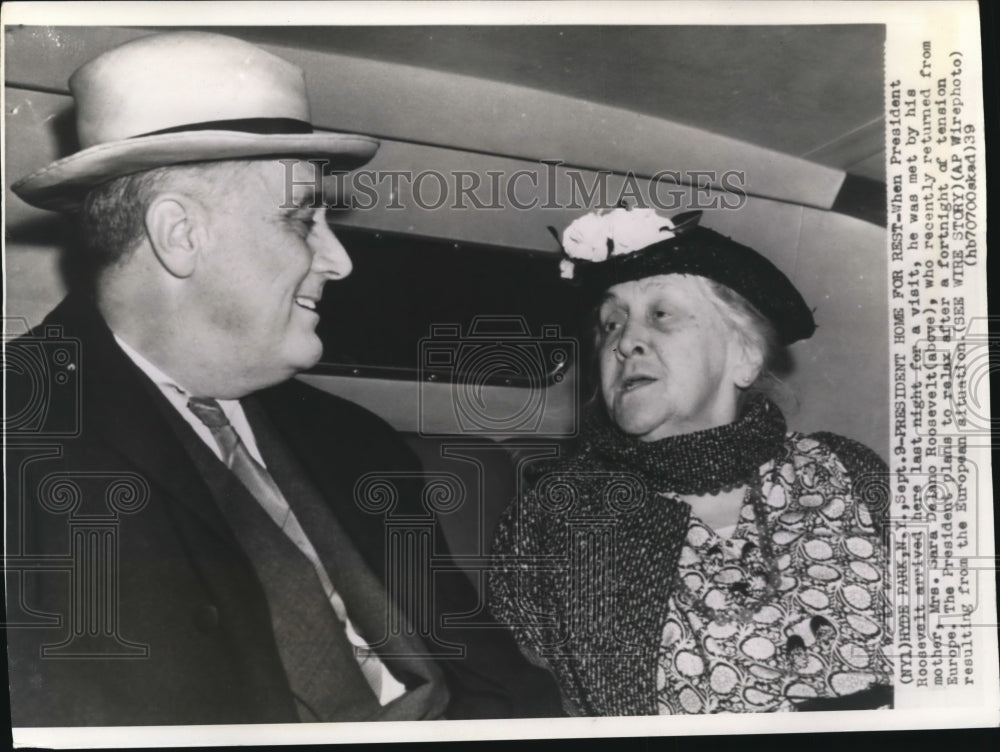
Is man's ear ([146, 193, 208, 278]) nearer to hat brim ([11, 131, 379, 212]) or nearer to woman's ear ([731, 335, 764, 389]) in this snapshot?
hat brim ([11, 131, 379, 212])

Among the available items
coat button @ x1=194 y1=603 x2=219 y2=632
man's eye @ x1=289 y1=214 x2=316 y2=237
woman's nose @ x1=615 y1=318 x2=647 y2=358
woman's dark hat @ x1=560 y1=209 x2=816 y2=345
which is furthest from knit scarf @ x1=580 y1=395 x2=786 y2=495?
coat button @ x1=194 y1=603 x2=219 y2=632

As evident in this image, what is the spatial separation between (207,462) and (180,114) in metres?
0.68

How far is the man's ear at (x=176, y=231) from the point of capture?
6.34ft

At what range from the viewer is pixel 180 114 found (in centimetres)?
194

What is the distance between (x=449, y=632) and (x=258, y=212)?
912 millimetres

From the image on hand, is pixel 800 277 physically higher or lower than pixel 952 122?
lower

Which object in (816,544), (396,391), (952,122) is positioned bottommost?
(816,544)

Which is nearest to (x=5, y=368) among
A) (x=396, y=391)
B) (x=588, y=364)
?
(x=396, y=391)

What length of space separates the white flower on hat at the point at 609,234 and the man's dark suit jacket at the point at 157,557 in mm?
525

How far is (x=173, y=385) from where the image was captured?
6.45 feet

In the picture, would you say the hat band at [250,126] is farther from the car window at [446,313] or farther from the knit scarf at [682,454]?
the knit scarf at [682,454]

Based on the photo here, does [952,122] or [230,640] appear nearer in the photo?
[230,640]

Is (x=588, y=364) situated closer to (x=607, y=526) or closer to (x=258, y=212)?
(x=607, y=526)

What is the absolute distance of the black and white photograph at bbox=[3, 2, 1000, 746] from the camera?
6.45 feet
